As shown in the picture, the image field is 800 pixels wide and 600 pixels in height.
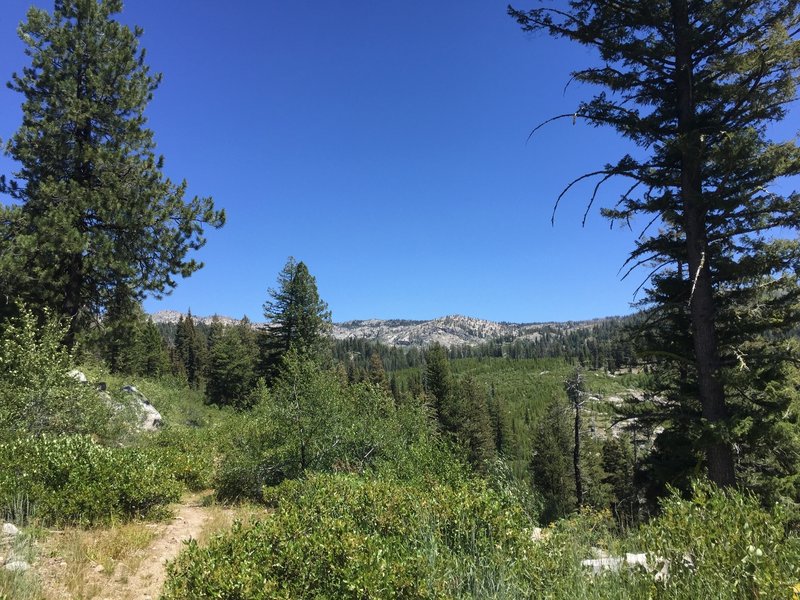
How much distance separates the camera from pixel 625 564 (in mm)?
3311

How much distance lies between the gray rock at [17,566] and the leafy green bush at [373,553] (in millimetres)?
1828

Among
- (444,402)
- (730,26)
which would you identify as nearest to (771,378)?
(730,26)

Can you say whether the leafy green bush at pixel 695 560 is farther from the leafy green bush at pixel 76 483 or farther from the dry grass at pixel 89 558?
the leafy green bush at pixel 76 483

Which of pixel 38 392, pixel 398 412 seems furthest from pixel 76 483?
pixel 398 412

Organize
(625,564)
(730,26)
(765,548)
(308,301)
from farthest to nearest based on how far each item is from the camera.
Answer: (308,301)
(730,26)
(625,564)
(765,548)

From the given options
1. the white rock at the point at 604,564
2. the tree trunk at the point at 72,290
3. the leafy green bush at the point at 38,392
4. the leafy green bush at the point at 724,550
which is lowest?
the white rock at the point at 604,564

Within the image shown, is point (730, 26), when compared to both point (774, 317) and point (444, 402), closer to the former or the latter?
point (774, 317)

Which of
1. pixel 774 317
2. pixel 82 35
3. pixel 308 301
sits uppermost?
pixel 82 35

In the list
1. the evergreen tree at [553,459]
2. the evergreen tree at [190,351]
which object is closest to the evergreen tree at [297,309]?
the evergreen tree at [553,459]

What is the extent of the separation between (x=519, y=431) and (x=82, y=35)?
105202 millimetres

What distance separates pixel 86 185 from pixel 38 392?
7.58 m

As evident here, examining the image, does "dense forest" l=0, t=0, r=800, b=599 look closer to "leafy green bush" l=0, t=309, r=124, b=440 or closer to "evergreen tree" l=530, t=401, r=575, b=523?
"leafy green bush" l=0, t=309, r=124, b=440

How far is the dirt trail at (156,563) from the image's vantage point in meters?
4.86

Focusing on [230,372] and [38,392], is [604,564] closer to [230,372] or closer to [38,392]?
[38,392]
